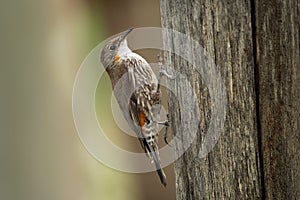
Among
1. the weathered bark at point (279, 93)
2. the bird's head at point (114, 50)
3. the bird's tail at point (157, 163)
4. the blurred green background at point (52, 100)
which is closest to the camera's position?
the weathered bark at point (279, 93)

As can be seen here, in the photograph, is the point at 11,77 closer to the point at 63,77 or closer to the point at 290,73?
the point at 63,77

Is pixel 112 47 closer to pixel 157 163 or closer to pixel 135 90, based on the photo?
pixel 135 90

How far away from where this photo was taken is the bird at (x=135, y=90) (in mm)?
2670

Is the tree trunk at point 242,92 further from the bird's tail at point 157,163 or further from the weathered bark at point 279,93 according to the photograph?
the bird's tail at point 157,163

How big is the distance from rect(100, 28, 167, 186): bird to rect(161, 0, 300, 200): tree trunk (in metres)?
0.81

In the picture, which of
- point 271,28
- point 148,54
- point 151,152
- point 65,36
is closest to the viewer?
point 271,28

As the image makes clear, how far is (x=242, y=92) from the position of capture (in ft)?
5.28

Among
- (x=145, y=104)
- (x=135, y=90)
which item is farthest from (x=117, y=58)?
(x=145, y=104)

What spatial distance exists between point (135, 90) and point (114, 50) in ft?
0.72

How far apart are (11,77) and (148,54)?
2.74 ft

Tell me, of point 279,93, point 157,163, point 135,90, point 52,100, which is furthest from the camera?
point 52,100

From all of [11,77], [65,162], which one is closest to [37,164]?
[65,162]

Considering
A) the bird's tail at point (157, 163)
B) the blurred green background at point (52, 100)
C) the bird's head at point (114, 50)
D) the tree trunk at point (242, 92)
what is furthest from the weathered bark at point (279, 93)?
the blurred green background at point (52, 100)

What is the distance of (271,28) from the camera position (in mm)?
1551
